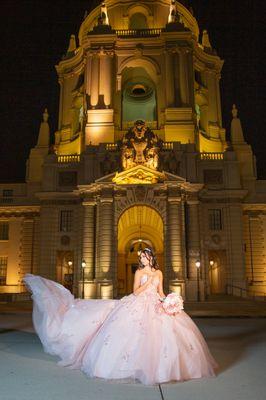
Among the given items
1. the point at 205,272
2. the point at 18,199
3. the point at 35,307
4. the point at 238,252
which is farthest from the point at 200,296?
the point at 35,307

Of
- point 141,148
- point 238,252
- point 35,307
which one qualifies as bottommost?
point 35,307

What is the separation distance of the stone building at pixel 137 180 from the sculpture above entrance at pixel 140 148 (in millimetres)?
87

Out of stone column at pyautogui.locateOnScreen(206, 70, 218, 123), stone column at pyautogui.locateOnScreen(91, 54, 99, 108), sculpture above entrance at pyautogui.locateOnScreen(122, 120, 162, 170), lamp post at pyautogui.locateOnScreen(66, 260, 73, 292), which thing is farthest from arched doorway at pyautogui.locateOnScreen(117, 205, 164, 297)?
stone column at pyautogui.locateOnScreen(206, 70, 218, 123)

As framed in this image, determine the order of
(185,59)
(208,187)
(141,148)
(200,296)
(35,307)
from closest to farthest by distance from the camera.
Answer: (35,307), (200,296), (141,148), (208,187), (185,59)

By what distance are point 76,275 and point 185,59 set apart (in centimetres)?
2537

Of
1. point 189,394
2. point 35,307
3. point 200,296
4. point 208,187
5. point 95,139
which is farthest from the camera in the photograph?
point 95,139

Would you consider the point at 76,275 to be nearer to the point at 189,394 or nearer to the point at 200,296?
the point at 200,296

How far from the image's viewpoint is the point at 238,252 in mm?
37656

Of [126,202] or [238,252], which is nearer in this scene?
[126,202]

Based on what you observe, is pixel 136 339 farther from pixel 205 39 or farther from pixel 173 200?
pixel 205 39

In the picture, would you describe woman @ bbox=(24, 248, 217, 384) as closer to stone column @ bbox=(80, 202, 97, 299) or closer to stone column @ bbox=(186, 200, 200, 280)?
stone column @ bbox=(80, 202, 97, 299)

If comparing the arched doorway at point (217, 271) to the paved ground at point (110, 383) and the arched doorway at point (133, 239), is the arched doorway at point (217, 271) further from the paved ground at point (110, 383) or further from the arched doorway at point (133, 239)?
the paved ground at point (110, 383)

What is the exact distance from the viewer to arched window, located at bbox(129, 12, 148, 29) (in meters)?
49.9

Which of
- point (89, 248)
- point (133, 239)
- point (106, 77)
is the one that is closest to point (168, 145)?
point (133, 239)
